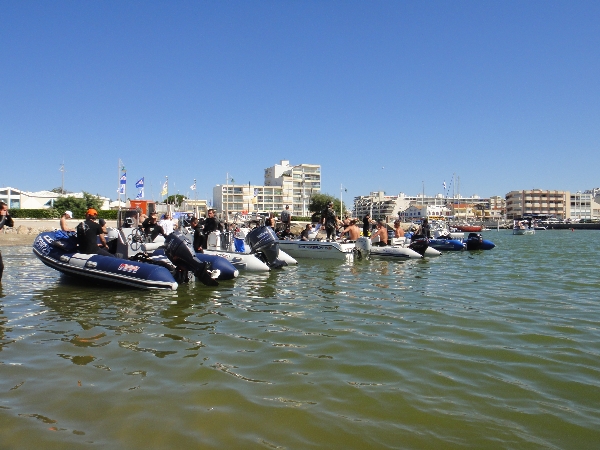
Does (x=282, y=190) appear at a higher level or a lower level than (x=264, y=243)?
higher

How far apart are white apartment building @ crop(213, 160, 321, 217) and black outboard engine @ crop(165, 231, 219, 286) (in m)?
103

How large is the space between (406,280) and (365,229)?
9.86 m

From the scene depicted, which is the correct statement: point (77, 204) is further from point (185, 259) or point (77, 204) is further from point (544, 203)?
point (544, 203)

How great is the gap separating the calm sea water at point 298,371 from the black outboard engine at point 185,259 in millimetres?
1122

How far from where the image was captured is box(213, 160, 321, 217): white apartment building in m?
118

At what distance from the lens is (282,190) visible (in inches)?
4685

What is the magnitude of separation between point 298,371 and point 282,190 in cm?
11459

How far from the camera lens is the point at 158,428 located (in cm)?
362

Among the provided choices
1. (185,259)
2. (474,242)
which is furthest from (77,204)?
(185,259)

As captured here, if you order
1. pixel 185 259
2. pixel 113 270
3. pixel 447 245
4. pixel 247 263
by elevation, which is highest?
pixel 185 259

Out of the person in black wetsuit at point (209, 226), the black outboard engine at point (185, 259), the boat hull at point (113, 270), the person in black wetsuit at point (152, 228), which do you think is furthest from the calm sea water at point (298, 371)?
the person in black wetsuit at point (209, 226)

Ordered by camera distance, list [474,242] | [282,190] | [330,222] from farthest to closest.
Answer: [282,190] → [474,242] → [330,222]

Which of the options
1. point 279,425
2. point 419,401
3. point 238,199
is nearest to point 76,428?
point 279,425

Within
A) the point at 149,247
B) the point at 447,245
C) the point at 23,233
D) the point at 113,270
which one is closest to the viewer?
the point at 113,270
